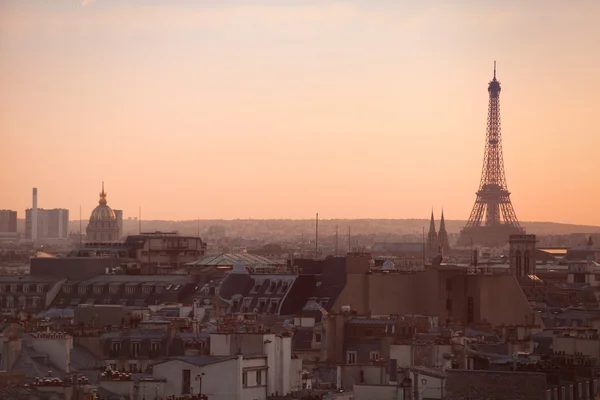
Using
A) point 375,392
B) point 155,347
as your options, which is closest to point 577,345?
point 155,347

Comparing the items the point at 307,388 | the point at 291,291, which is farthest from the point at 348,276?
the point at 307,388

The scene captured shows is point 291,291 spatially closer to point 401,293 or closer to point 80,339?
point 401,293

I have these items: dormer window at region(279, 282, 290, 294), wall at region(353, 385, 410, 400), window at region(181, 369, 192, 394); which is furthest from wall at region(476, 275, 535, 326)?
window at region(181, 369, 192, 394)

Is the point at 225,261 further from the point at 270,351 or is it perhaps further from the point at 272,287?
the point at 270,351

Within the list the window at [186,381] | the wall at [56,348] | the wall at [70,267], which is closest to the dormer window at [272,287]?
the wall at [70,267]

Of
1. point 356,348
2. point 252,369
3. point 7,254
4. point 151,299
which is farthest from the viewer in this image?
point 7,254

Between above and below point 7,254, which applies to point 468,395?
below

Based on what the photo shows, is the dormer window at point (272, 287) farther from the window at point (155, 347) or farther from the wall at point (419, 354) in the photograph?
the wall at point (419, 354)
